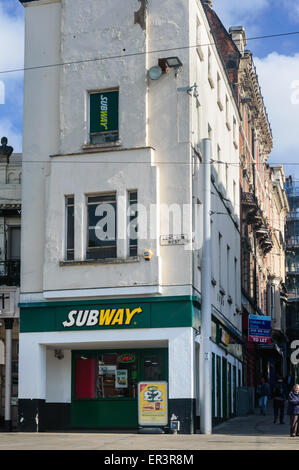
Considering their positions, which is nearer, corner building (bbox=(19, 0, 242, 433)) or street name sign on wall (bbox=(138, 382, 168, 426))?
street name sign on wall (bbox=(138, 382, 168, 426))

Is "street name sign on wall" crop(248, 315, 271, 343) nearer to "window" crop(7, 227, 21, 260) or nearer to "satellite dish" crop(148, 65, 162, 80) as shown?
"window" crop(7, 227, 21, 260)

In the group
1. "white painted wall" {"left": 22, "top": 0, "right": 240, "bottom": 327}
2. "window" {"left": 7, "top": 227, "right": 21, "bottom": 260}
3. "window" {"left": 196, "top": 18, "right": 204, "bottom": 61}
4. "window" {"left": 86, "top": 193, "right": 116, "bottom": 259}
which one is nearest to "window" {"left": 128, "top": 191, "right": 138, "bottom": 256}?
"white painted wall" {"left": 22, "top": 0, "right": 240, "bottom": 327}

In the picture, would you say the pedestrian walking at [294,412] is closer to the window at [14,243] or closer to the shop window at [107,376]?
the shop window at [107,376]

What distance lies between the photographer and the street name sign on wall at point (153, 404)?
24797 mm

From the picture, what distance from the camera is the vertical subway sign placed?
2728 cm

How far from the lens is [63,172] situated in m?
27.1

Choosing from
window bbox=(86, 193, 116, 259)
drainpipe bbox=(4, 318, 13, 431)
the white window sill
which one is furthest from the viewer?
drainpipe bbox=(4, 318, 13, 431)

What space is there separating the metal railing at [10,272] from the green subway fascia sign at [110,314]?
373cm

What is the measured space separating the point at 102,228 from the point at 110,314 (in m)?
2.70

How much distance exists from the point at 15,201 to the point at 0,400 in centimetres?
734

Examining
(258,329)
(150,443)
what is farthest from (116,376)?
(258,329)

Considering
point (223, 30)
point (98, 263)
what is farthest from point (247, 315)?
point (98, 263)

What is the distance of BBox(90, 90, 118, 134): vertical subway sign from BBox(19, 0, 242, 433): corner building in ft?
0.12

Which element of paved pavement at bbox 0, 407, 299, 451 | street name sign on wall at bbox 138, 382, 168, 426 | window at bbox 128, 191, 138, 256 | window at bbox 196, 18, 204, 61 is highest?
window at bbox 196, 18, 204, 61
